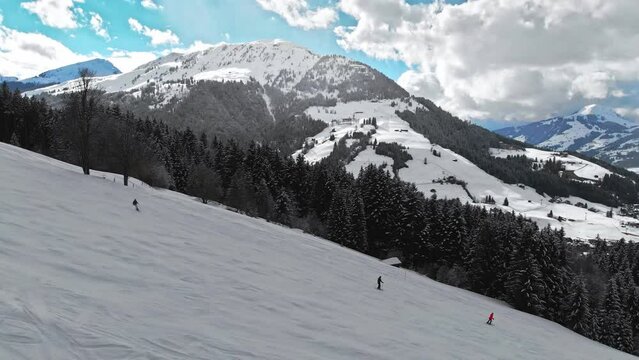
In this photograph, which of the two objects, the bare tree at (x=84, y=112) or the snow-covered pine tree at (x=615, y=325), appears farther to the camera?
the snow-covered pine tree at (x=615, y=325)

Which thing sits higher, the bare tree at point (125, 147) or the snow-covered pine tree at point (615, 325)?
the bare tree at point (125, 147)

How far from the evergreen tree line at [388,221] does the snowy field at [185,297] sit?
1681 centimetres

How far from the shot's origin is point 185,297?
13.4 m

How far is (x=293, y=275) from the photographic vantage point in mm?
21938

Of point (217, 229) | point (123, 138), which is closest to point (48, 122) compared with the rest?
point (123, 138)

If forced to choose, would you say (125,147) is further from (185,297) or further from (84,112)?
(185,297)

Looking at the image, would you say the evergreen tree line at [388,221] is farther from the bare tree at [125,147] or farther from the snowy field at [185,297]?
the snowy field at [185,297]

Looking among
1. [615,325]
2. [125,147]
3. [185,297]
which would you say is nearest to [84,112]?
[125,147]

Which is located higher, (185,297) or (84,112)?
(84,112)

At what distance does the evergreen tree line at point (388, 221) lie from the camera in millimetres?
48003

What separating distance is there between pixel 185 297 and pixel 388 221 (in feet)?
178

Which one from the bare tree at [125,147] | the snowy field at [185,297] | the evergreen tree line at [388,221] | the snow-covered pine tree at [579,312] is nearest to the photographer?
the snowy field at [185,297]

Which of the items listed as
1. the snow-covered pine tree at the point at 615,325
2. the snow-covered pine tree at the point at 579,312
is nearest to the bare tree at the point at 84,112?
the snow-covered pine tree at the point at 579,312

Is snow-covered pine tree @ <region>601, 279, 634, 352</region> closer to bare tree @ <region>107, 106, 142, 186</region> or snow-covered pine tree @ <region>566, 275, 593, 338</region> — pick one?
snow-covered pine tree @ <region>566, 275, 593, 338</region>
